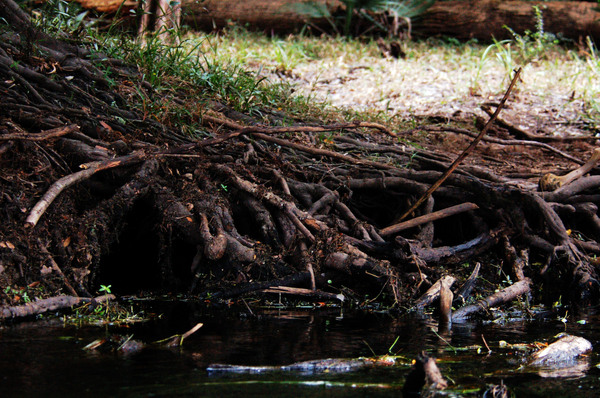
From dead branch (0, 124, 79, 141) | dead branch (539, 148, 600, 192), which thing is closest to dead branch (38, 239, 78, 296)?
dead branch (0, 124, 79, 141)

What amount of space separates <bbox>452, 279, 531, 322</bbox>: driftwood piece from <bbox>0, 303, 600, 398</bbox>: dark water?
17 cm

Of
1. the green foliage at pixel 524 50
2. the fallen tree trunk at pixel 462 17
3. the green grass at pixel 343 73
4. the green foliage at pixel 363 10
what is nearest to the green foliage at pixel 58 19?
the green grass at pixel 343 73

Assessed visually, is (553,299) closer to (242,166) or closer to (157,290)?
(242,166)

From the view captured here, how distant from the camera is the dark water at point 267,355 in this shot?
7.98ft

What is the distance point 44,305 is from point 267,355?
132 cm

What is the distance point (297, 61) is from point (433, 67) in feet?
6.58

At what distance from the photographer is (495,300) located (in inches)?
161

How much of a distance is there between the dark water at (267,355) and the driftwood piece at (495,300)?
0.17 meters

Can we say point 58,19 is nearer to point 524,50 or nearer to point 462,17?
point 524,50

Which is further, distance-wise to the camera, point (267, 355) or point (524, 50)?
point (524, 50)

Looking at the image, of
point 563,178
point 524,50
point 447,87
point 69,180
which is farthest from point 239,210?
point 524,50

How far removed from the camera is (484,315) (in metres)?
4.00

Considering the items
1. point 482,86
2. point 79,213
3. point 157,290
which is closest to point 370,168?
point 157,290

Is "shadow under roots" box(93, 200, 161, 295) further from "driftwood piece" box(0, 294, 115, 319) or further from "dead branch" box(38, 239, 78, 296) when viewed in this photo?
"driftwood piece" box(0, 294, 115, 319)
